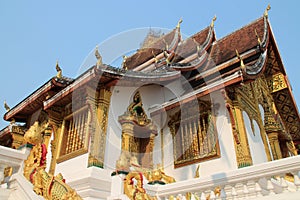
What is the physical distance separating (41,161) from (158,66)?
596 cm

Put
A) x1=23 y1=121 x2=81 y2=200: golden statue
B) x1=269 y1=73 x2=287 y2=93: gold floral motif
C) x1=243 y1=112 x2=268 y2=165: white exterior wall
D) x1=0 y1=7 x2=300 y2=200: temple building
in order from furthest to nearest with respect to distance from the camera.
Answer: x1=269 y1=73 x2=287 y2=93: gold floral motif
x1=243 y1=112 x2=268 y2=165: white exterior wall
x1=0 y1=7 x2=300 y2=200: temple building
x1=23 y1=121 x2=81 y2=200: golden statue

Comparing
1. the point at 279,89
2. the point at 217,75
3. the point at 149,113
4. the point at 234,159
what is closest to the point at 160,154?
the point at 149,113

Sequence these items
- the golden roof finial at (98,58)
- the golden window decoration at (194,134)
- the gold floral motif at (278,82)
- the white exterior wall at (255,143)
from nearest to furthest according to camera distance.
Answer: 1. the golden roof finial at (98,58)
2. the golden window decoration at (194,134)
3. the white exterior wall at (255,143)
4. the gold floral motif at (278,82)

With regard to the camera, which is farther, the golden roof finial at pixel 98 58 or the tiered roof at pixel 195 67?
the tiered roof at pixel 195 67

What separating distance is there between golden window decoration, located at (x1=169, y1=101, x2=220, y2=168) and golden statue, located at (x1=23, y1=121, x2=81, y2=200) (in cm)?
361

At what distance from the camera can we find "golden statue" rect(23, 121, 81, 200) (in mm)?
3475

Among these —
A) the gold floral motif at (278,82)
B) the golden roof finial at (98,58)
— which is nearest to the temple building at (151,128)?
the golden roof finial at (98,58)

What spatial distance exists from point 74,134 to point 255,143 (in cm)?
463

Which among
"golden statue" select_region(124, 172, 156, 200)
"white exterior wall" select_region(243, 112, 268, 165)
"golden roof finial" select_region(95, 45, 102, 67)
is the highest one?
"golden roof finial" select_region(95, 45, 102, 67)

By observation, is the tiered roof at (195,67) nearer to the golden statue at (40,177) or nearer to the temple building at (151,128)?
the temple building at (151,128)

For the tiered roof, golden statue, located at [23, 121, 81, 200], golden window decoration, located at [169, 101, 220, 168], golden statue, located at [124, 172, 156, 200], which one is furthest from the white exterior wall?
golden statue, located at [23, 121, 81, 200]

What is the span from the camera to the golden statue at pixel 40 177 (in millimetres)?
3475

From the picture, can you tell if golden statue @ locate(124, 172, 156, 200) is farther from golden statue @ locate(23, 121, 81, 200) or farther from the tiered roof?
the tiered roof

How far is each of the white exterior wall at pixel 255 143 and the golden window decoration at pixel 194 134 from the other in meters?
0.91
